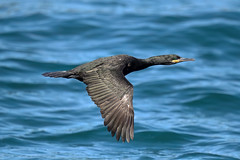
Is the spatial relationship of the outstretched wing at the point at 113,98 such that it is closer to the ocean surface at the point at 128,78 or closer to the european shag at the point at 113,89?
the european shag at the point at 113,89

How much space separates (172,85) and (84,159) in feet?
14.8

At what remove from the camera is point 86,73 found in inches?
323

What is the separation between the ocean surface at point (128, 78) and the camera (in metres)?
10.3

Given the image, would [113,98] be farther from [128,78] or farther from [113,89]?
[128,78]

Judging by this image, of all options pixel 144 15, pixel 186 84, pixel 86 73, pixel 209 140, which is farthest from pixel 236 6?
pixel 86 73

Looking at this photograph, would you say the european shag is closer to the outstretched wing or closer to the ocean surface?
the outstretched wing

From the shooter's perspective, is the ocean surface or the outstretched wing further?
the ocean surface

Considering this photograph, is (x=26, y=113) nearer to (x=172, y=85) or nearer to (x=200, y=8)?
(x=172, y=85)

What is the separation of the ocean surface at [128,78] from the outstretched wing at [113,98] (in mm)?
2232

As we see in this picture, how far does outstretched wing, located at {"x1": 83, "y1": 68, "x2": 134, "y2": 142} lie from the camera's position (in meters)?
7.15

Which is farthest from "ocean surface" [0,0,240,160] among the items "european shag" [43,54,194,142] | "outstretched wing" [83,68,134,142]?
"outstretched wing" [83,68,134,142]

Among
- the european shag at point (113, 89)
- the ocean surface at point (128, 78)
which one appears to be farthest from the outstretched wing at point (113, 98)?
the ocean surface at point (128, 78)

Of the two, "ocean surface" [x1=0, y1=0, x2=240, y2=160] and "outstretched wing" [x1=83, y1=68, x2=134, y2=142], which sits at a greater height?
"ocean surface" [x1=0, y1=0, x2=240, y2=160]

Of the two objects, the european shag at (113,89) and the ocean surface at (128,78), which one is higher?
the ocean surface at (128,78)
